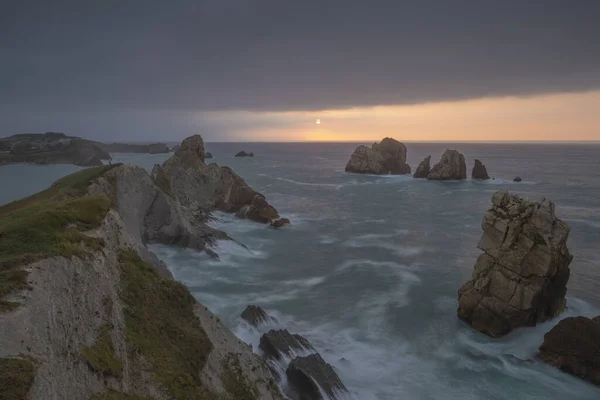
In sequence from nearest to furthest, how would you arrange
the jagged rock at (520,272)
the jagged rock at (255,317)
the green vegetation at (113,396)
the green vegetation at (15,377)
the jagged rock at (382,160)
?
the green vegetation at (15,377) → the green vegetation at (113,396) → the jagged rock at (520,272) → the jagged rock at (255,317) → the jagged rock at (382,160)

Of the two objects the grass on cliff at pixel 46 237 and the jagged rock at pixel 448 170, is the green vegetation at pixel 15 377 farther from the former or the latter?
the jagged rock at pixel 448 170

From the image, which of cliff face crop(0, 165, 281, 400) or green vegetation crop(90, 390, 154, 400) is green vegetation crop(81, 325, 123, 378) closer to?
cliff face crop(0, 165, 281, 400)

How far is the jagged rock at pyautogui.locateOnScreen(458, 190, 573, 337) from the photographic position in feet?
91.4

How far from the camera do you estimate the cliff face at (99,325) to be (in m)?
11.4

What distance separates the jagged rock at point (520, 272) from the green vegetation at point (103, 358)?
82.5 ft

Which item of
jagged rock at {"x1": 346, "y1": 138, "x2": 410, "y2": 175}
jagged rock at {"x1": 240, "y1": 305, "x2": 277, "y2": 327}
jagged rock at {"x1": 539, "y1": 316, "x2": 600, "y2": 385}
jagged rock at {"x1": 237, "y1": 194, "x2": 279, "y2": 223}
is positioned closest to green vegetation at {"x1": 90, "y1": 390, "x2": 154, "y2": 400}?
jagged rock at {"x1": 240, "y1": 305, "x2": 277, "y2": 327}

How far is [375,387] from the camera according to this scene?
75.3ft

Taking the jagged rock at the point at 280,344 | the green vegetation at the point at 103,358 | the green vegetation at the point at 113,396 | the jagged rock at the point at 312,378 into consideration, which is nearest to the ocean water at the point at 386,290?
the jagged rock at the point at 312,378

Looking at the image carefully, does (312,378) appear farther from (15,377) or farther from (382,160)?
(382,160)

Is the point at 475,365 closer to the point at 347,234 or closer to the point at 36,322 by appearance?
the point at 36,322

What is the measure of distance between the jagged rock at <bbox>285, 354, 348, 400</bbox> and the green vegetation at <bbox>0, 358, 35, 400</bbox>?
13.4 meters

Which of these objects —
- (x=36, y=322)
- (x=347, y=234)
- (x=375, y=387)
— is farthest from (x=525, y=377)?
(x=347, y=234)

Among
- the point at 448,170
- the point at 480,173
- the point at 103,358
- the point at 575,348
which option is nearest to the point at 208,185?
the point at 575,348

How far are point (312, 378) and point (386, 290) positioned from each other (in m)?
18.2
